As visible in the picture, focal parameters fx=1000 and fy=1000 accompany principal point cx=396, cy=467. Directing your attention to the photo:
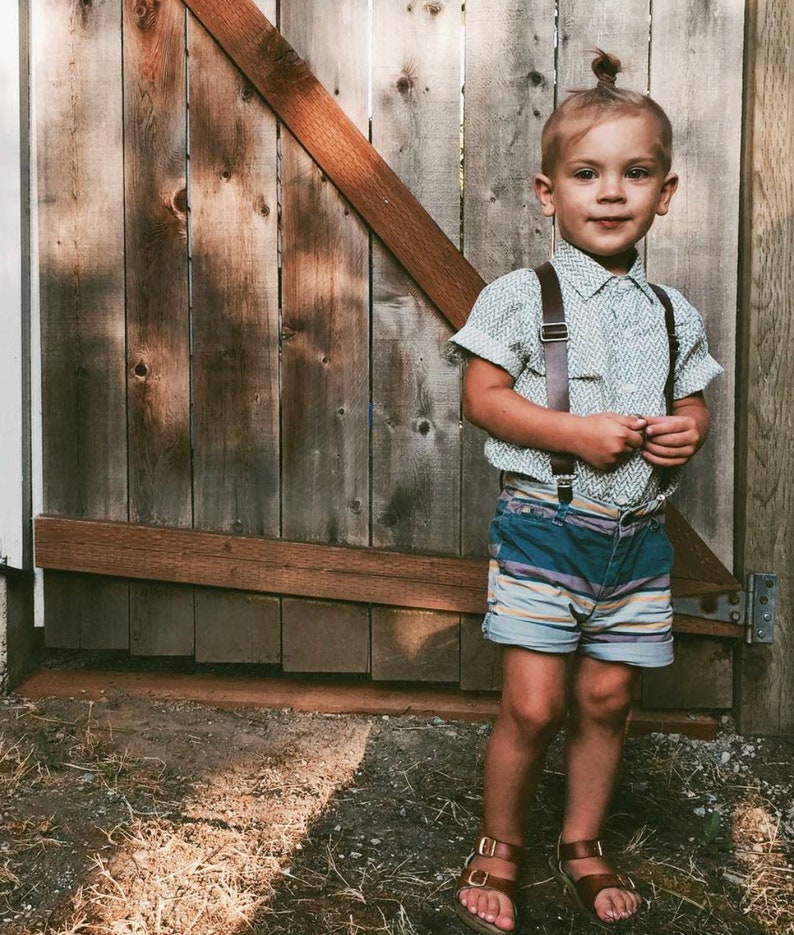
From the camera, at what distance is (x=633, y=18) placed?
255 cm

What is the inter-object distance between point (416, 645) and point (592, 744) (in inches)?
33.9

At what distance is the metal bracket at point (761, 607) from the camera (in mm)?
2656

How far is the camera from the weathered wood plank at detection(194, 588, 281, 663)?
2.81 metres

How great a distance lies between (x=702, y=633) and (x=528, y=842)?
2.75ft

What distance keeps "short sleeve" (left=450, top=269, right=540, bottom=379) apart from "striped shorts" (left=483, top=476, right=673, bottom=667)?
25 centimetres

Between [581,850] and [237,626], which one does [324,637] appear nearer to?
[237,626]

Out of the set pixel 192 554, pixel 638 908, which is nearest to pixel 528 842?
pixel 638 908

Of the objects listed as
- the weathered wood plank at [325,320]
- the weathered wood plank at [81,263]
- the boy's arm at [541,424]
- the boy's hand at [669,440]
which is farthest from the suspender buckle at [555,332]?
the weathered wood plank at [81,263]

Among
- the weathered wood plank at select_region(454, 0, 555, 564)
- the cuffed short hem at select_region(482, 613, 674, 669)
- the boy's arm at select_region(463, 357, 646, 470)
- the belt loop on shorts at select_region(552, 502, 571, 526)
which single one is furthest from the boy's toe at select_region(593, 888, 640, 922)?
the weathered wood plank at select_region(454, 0, 555, 564)

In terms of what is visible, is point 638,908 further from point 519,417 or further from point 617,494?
point 519,417

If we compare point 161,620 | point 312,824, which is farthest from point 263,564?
point 312,824

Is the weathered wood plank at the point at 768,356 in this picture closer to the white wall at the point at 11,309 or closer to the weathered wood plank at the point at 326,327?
the weathered wood plank at the point at 326,327

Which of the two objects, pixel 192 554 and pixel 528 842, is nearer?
pixel 528 842

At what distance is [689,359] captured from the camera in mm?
1963
